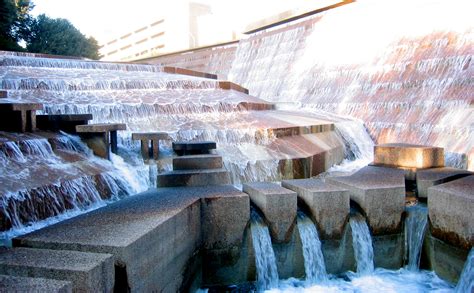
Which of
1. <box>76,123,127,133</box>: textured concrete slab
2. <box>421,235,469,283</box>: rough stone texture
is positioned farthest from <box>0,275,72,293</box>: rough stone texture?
<box>421,235,469,283</box>: rough stone texture

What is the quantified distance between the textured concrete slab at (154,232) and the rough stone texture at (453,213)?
8.05ft

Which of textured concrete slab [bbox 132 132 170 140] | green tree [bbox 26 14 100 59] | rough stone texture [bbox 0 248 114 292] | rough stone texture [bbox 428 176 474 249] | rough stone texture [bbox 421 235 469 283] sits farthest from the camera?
green tree [bbox 26 14 100 59]

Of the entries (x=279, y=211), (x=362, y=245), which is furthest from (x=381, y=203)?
(x=279, y=211)

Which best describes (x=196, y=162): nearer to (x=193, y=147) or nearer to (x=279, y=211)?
(x=193, y=147)

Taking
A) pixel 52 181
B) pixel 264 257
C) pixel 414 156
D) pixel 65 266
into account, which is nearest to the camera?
pixel 65 266

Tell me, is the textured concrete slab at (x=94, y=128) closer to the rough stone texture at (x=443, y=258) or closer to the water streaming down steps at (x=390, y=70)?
the rough stone texture at (x=443, y=258)

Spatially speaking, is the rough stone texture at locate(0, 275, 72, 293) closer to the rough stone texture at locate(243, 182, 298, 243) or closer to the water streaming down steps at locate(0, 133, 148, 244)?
the water streaming down steps at locate(0, 133, 148, 244)

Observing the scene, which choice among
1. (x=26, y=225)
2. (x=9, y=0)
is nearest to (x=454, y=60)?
(x=26, y=225)

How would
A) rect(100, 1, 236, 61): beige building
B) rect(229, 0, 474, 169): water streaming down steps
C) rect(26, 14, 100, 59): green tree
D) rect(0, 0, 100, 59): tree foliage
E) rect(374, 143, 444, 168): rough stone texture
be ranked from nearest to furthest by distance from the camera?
rect(374, 143, 444, 168): rough stone texture, rect(229, 0, 474, 169): water streaming down steps, rect(0, 0, 100, 59): tree foliage, rect(26, 14, 100, 59): green tree, rect(100, 1, 236, 61): beige building

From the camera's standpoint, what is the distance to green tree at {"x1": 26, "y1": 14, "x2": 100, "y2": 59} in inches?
971

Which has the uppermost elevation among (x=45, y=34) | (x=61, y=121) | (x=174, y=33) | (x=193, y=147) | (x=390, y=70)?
(x=174, y=33)

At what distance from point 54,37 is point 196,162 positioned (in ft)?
74.2

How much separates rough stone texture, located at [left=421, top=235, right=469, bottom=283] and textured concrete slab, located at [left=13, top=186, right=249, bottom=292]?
2.53m

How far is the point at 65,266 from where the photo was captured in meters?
2.75
